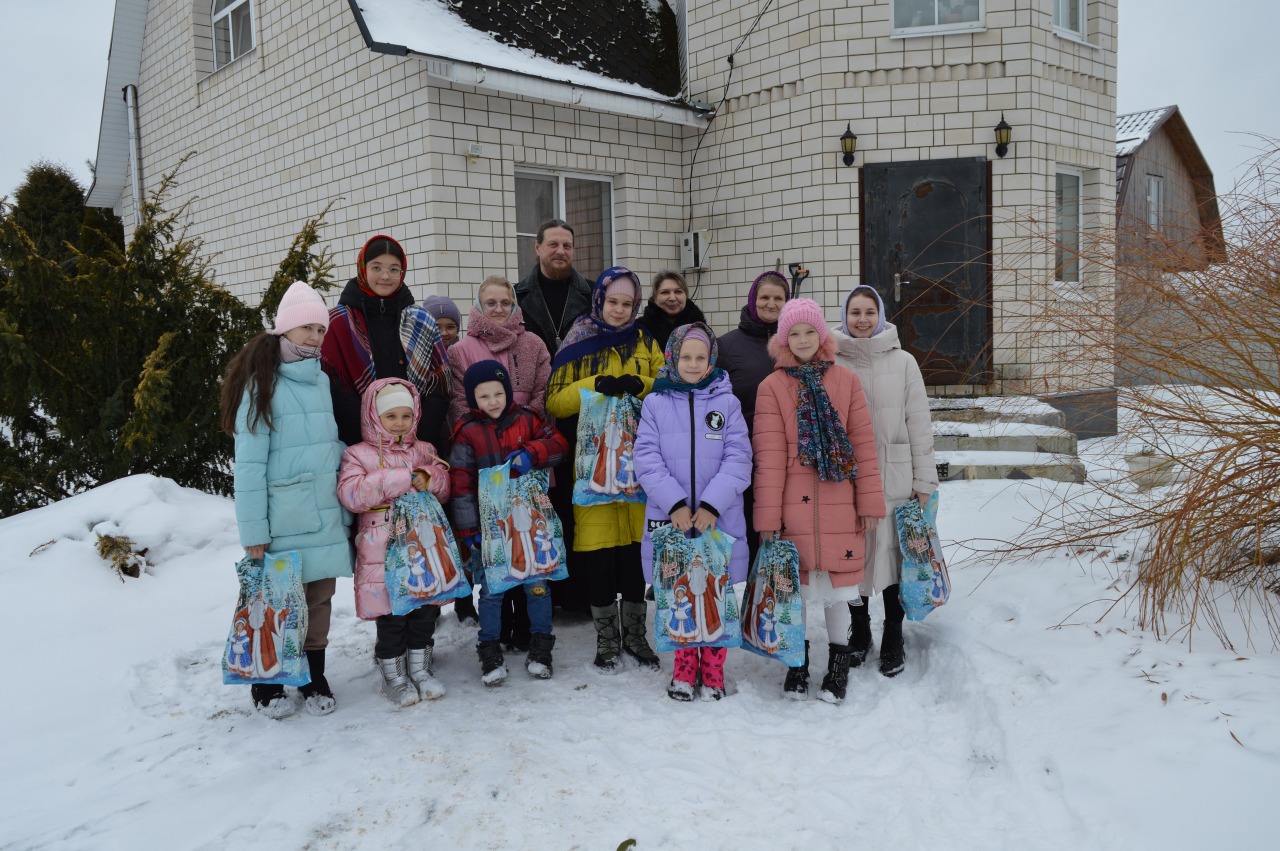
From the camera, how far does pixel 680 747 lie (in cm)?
321

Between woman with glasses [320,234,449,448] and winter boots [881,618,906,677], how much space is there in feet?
7.49

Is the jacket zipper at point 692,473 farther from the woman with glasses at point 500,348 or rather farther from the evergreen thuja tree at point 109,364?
the evergreen thuja tree at point 109,364

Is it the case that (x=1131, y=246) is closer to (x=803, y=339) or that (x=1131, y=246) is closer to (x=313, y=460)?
(x=803, y=339)

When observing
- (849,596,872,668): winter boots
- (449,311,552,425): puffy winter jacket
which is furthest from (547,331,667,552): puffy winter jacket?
(849,596,872,668): winter boots

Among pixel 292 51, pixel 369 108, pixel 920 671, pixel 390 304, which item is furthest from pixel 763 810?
pixel 292 51

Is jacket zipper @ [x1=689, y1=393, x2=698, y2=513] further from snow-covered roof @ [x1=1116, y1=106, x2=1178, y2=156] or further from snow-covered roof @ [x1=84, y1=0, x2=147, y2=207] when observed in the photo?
snow-covered roof @ [x1=1116, y1=106, x2=1178, y2=156]

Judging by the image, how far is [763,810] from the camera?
2.78m

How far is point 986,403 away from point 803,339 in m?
3.32

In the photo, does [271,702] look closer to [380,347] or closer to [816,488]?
[380,347]

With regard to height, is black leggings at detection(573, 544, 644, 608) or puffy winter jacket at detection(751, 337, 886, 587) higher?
puffy winter jacket at detection(751, 337, 886, 587)

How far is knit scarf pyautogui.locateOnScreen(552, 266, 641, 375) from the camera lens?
3996 mm

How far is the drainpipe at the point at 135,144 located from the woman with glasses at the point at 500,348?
35.0 feet

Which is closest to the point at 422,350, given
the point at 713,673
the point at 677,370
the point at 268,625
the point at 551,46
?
the point at 677,370

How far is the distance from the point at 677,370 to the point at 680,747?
158 cm
